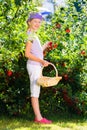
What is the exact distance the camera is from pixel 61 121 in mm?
7312

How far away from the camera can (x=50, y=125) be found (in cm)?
690

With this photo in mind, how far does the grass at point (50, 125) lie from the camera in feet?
22.1

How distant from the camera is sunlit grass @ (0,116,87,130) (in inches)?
265

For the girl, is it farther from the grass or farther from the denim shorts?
the grass

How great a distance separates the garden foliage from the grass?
0.16 meters

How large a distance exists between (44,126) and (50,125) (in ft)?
0.54

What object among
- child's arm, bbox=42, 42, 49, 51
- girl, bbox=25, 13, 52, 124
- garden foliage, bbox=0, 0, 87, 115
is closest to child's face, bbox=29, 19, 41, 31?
girl, bbox=25, 13, 52, 124

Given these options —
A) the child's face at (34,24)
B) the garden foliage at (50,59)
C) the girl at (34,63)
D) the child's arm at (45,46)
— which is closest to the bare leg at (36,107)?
the girl at (34,63)

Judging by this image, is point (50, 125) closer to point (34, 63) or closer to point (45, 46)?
point (34, 63)

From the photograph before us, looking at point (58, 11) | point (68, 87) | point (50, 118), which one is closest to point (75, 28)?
point (58, 11)

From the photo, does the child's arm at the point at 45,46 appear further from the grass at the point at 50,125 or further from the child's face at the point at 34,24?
the grass at the point at 50,125

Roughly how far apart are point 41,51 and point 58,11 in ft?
3.83

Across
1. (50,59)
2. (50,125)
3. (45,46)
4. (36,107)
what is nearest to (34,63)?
(45,46)

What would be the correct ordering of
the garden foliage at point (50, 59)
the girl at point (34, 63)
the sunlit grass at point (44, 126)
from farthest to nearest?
the garden foliage at point (50, 59), the girl at point (34, 63), the sunlit grass at point (44, 126)
